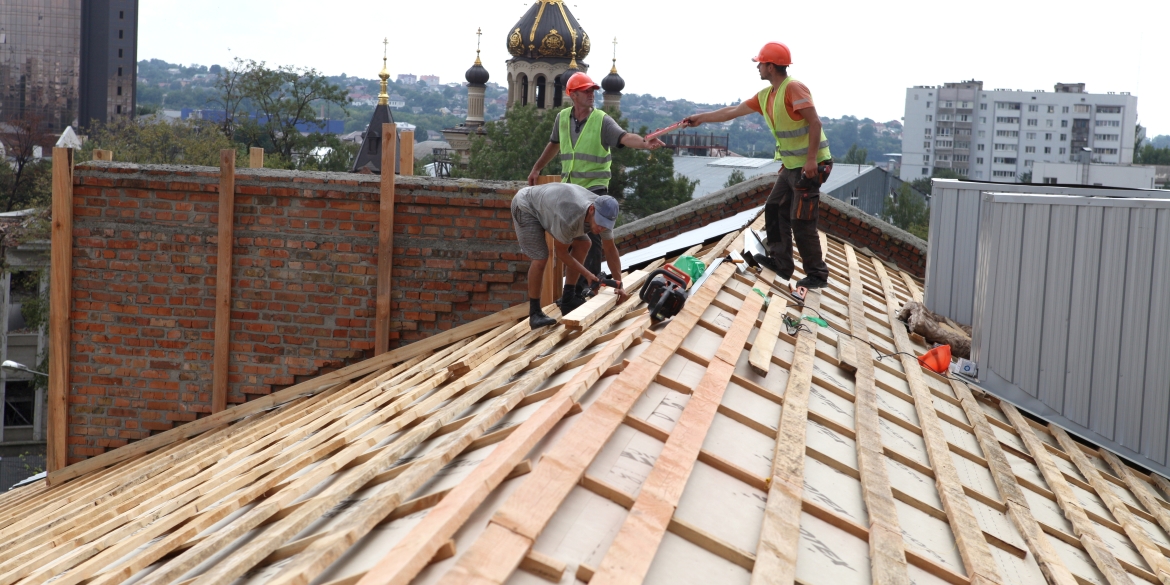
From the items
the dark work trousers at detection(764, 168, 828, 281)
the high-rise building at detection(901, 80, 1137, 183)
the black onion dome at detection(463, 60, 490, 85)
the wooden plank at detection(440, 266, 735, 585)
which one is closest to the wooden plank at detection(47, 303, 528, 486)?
the dark work trousers at detection(764, 168, 828, 281)

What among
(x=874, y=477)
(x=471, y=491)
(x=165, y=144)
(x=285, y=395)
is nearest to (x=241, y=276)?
(x=285, y=395)

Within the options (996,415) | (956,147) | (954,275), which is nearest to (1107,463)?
(996,415)

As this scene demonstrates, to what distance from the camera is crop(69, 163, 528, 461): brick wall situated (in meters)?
Answer: 8.17

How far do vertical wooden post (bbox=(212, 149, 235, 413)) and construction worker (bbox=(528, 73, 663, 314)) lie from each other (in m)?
2.44

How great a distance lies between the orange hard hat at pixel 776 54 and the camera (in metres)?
6.80

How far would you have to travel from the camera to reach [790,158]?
7.15m

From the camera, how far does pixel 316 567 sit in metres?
2.62

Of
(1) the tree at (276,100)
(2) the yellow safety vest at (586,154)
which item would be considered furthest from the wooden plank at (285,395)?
(1) the tree at (276,100)

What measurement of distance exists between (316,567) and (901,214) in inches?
2974

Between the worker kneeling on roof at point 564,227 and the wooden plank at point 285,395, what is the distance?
1.38m

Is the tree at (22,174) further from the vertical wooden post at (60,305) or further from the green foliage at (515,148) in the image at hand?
the vertical wooden post at (60,305)

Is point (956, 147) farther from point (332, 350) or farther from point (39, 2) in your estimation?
point (332, 350)

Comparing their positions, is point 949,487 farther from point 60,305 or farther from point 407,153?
point 60,305

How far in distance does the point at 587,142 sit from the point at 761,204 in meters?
5.32
